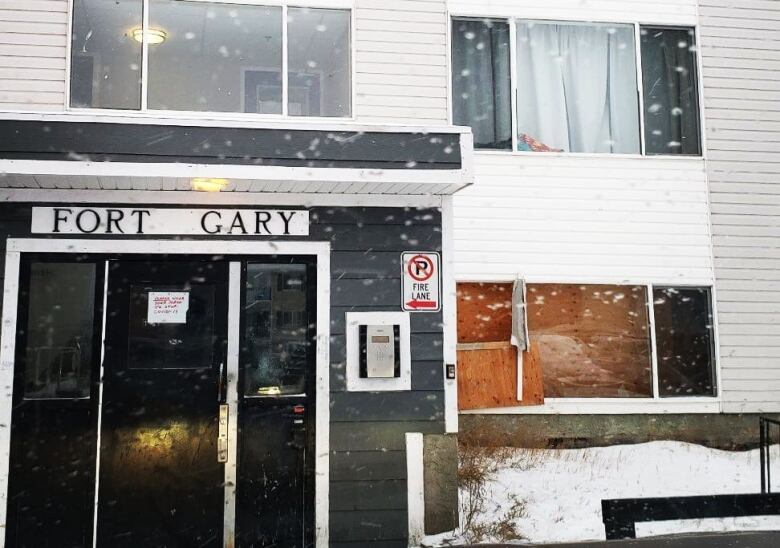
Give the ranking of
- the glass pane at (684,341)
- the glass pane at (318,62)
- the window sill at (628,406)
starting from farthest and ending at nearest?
1. the glass pane at (684,341)
2. the window sill at (628,406)
3. the glass pane at (318,62)

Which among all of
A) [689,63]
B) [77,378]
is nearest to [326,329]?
[77,378]

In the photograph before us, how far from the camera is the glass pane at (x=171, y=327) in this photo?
578 cm

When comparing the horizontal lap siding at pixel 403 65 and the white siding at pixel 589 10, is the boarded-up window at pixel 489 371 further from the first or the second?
the white siding at pixel 589 10

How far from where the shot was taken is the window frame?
30.5ft

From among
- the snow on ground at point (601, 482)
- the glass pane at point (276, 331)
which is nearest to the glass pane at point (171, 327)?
the glass pane at point (276, 331)

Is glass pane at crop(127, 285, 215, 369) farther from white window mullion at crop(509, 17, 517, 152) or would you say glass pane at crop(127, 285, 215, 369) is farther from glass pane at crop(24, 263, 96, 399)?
white window mullion at crop(509, 17, 517, 152)

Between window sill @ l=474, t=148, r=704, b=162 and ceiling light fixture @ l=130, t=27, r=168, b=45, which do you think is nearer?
ceiling light fixture @ l=130, t=27, r=168, b=45

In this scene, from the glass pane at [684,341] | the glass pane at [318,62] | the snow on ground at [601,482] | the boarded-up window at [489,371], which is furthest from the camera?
the glass pane at [684,341]

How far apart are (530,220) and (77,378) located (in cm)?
599

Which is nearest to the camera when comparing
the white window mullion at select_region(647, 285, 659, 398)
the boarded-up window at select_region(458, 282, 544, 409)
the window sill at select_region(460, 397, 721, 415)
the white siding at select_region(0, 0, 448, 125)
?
the white siding at select_region(0, 0, 448, 125)

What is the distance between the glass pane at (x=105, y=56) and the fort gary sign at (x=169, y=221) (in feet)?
4.16

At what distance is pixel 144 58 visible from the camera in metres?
6.57

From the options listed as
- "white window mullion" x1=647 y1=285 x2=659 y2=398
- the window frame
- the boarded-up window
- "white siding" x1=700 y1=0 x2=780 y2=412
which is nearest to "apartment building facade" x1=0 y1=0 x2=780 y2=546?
the boarded-up window

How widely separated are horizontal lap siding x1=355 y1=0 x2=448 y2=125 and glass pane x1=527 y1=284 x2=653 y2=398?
3.79 meters
